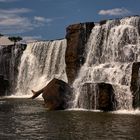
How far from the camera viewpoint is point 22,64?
66.9 m

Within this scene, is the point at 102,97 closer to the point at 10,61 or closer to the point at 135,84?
the point at 135,84

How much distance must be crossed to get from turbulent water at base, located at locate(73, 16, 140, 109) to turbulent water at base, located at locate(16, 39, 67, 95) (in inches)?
382

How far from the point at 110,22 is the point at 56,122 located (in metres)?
21.1

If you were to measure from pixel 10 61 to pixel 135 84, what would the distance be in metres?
35.1

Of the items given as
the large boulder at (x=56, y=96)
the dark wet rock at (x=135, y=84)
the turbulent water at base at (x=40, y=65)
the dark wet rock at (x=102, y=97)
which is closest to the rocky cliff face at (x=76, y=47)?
the turbulent water at base at (x=40, y=65)

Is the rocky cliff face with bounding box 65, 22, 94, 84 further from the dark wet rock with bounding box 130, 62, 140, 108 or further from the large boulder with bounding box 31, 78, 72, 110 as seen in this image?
the dark wet rock with bounding box 130, 62, 140, 108

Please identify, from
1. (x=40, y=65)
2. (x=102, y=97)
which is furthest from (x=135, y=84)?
(x=40, y=65)

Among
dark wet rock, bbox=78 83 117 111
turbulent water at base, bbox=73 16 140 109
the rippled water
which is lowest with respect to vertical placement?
the rippled water

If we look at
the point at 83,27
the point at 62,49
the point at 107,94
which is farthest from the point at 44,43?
the point at 107,94

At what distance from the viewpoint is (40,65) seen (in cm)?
6406

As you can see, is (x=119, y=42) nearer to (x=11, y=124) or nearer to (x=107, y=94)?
→ (x=107, y=94)

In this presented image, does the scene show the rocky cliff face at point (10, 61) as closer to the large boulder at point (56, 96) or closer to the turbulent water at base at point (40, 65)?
the turbulent water at base at point (40, 65)

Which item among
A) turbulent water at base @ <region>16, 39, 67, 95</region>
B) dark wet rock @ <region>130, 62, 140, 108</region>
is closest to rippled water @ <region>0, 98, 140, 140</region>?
dark wet rock @ <region>130, 62, 140, 108</region>

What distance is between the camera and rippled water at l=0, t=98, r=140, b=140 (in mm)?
24484
